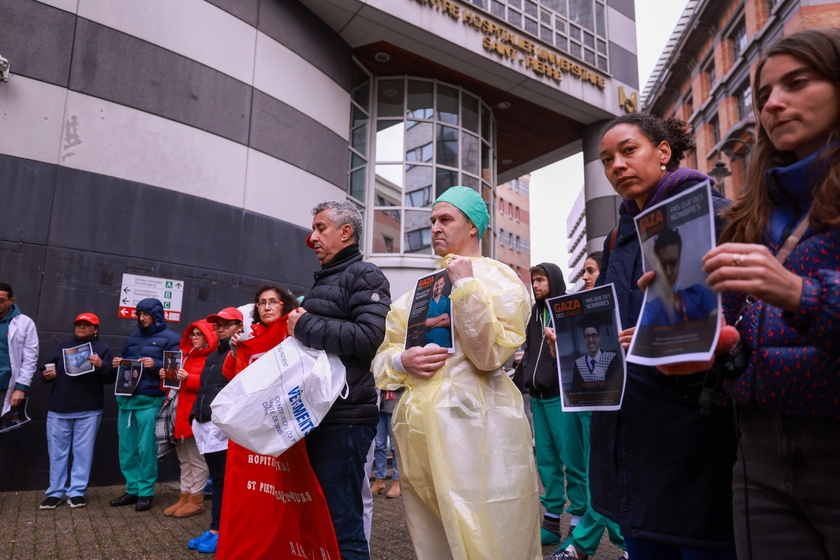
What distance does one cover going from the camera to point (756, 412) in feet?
4.91

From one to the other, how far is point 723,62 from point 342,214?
92.9 feet

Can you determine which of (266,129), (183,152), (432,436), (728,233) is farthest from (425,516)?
(266,129)

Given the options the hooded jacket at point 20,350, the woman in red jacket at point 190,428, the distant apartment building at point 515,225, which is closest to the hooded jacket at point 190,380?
the woman in red jacket at point 190,428

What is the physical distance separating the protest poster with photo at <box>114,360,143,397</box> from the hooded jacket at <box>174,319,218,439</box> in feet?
1.72

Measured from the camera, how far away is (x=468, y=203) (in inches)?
124


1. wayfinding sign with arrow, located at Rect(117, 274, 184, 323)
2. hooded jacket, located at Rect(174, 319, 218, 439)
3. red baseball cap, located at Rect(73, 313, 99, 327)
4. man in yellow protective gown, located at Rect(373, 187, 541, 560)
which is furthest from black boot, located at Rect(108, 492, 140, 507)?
man in yellow protective gown, located at Rect(373, 187, 541, 560)

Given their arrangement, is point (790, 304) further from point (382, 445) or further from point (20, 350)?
point (20, 350)

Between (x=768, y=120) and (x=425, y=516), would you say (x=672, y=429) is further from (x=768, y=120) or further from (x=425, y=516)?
(x=425, y=516)

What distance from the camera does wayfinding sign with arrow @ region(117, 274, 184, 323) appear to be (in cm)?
759

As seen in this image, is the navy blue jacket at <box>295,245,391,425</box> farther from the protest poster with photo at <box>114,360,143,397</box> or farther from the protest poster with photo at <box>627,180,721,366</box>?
the protest poster with photo at <box>114,360,143,397</box>

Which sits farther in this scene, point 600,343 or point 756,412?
point 600,343

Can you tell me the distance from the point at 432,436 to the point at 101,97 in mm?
7247

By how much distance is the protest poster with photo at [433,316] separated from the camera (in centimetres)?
277

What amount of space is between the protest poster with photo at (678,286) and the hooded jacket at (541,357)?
10.1ft
